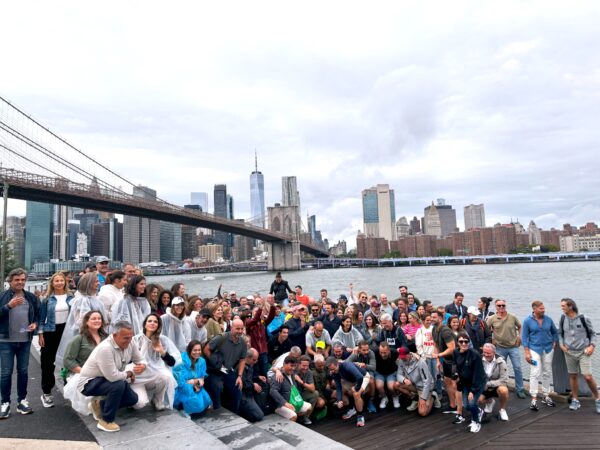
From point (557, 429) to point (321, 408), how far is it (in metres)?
3.05

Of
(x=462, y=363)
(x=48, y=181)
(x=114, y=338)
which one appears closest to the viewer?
(x=114, y=338)

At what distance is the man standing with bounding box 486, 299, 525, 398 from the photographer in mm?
6471

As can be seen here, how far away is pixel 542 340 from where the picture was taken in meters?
6.02

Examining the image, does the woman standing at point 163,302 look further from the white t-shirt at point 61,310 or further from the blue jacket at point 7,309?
the blue jacket at point 7,309

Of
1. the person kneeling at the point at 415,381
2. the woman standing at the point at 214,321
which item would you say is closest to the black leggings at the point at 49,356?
the woman standing at the point at 214,321

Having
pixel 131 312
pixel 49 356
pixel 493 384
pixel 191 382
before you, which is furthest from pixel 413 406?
pixel 49 356

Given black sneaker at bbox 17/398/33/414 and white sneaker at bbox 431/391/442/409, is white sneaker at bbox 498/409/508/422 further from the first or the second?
black sneaker at bbox 17/398/33/414

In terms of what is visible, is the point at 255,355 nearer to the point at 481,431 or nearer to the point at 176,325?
the point at 176,325

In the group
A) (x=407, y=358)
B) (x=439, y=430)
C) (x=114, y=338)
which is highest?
(x=114, y=338)

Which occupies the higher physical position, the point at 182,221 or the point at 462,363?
the point at 182,221

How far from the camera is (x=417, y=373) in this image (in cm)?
598

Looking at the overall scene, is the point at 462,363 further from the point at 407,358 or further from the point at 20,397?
the point at 20,397

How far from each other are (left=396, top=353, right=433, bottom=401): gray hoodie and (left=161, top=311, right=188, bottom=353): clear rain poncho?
3.22 meters

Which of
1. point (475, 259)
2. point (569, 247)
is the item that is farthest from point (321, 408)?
point (569, 247)
